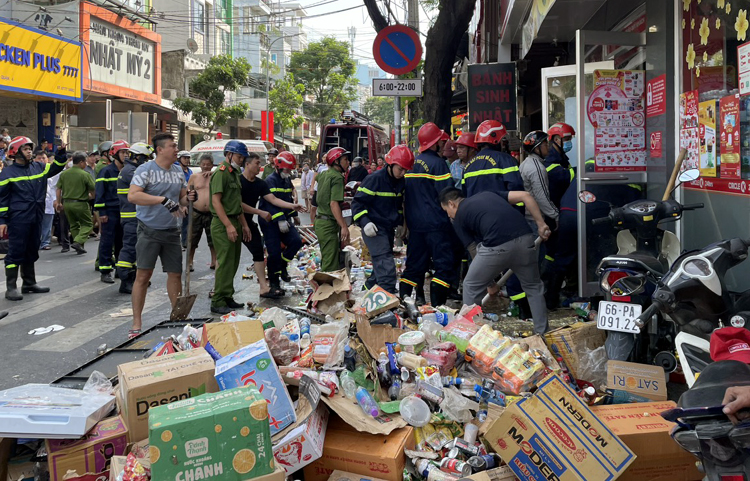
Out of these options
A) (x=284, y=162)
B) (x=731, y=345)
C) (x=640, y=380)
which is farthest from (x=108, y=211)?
(x=731, y=345)

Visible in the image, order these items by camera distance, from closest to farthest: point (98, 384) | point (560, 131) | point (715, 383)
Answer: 1. point (715, 383)
2. point (98, 384)
3. point (560, 131)

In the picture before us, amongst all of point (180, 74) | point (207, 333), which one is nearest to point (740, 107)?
point (207, 333)

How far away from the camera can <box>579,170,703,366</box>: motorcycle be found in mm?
4148

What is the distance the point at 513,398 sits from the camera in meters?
4.18

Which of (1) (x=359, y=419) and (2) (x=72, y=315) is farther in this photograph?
(2) (x=72, y=315)

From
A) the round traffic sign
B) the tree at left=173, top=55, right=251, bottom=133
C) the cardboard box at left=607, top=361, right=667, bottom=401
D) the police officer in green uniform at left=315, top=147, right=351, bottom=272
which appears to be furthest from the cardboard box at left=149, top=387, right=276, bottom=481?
the tree at left=173, top=55, right=251, bottom=133

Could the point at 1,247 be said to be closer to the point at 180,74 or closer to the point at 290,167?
the point at 290,167

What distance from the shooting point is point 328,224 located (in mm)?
8312

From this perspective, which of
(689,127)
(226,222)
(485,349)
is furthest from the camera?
(226,222)

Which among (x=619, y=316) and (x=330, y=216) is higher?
(x=330, y=216)

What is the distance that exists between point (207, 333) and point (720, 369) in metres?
2.98

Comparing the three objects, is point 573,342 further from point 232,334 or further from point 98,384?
point 98,384

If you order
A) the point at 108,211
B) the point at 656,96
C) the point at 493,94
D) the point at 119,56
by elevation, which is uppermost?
the point at 119,56

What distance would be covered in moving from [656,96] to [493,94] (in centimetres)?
369
